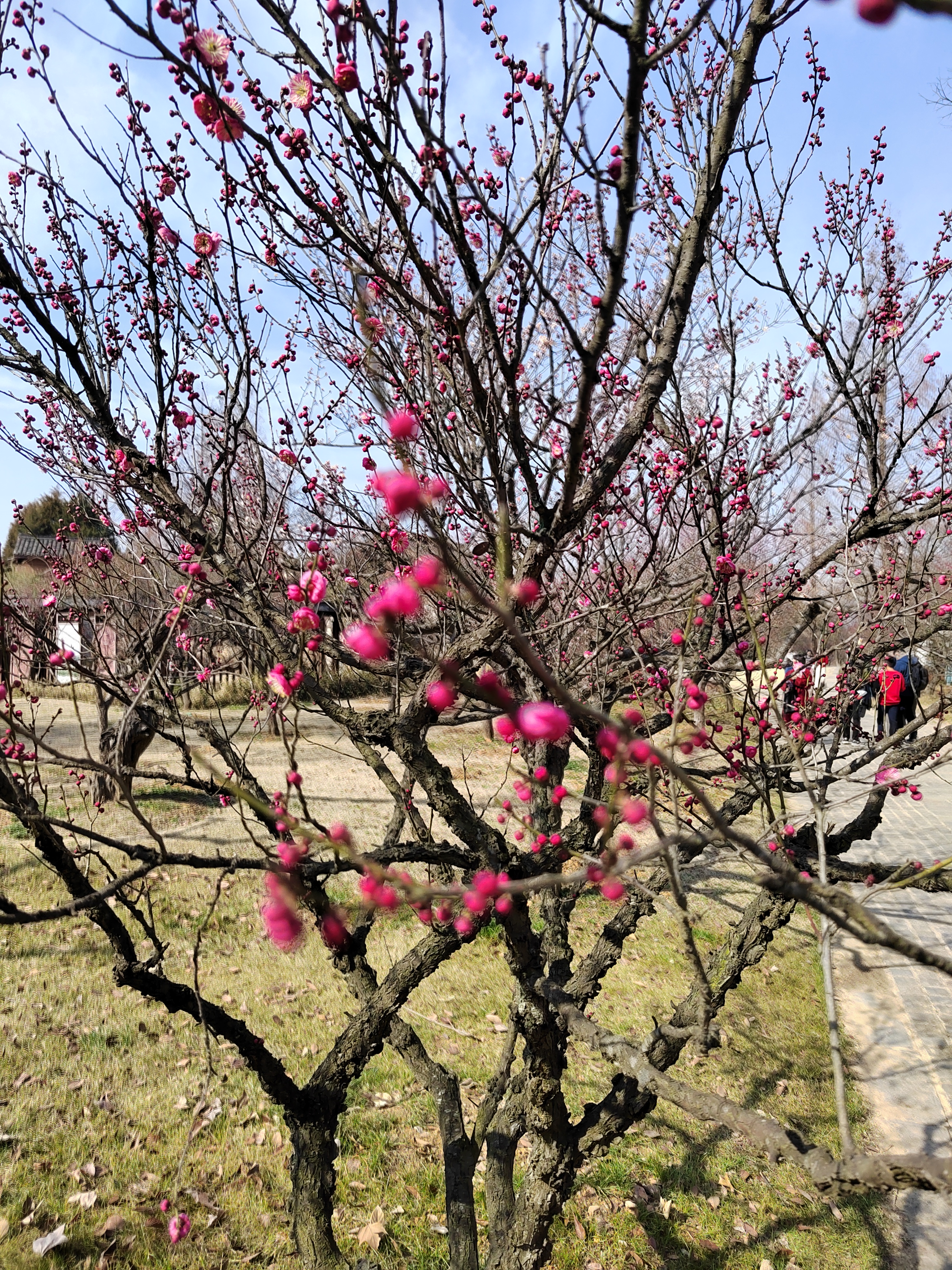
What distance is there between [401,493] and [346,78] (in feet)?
5.35

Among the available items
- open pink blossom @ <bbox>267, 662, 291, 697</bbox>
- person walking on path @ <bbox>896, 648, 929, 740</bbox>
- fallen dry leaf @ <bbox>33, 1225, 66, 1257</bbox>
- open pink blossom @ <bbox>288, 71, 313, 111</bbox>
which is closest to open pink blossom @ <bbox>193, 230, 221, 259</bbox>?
open pink blossom @ <bbox>288, 71, 313, 111</bbox>

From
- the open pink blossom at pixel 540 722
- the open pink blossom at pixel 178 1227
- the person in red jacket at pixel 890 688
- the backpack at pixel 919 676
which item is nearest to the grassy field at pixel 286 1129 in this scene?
the open pink blossom at pixel 178 1227

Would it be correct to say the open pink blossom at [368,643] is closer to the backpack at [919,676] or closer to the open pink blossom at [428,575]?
the open pink blossom at [428,575]

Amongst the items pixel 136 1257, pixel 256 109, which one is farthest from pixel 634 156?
pixel 136 1257

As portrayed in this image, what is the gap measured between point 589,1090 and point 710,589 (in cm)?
352

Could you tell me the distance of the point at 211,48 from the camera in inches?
75.4

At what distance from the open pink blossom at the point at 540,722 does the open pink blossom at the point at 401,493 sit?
0.74 feet

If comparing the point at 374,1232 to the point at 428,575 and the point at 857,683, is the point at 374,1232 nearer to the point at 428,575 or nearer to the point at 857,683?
the point at 857,683

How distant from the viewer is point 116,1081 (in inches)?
188

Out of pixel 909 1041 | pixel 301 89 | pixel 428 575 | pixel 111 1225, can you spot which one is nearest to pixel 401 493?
pixel 428 575

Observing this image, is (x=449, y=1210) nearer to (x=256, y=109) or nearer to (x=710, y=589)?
(x=710, y=589)

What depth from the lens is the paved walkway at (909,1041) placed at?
4176 millimetres

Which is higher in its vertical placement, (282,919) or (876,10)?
(876,10)

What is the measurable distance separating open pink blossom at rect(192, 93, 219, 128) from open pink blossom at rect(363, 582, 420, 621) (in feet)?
5.68
